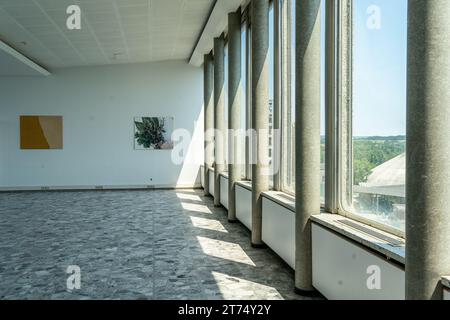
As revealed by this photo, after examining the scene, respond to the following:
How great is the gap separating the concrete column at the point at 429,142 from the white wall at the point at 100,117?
16523 mm

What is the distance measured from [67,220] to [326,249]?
8.00 m

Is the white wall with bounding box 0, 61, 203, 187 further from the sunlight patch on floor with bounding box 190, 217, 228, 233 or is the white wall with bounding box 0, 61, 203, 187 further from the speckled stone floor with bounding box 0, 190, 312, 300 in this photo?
the sunlight patch on floor with bounding box 190, 217, 228, 233

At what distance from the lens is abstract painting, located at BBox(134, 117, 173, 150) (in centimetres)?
1909

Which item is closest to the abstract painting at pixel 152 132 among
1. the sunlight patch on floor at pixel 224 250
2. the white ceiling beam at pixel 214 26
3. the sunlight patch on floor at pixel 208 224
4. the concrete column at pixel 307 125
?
the white ceiling beam at pixel 214 26

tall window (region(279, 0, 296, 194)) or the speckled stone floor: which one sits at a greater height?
tall window (region(279, 0, 296, 194))

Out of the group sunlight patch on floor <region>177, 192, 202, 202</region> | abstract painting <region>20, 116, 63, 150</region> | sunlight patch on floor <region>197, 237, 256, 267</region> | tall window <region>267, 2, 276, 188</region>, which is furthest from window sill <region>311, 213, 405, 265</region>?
abstract painting <region>20, 116, 63, 150</region>

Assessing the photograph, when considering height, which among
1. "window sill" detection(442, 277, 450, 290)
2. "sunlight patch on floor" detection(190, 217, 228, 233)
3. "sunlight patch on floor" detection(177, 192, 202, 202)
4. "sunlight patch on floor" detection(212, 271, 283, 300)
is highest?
"window sill" detection(442, 277, 450, 290)

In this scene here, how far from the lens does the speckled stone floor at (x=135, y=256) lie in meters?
5.82

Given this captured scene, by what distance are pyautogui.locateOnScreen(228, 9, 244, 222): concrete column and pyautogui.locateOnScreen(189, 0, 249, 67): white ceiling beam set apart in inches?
12.8

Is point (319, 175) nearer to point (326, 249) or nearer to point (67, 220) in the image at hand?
point (326, 249)

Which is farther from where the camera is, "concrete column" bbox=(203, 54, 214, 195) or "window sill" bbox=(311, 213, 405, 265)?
"concrete column" bbox=(203, 54, 214, 195)

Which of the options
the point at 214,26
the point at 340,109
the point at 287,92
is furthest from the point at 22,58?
the point at 340,109
